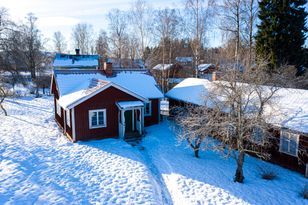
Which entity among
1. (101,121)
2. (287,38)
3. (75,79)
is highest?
(287,38)

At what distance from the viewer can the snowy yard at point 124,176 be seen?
1003 centimetres

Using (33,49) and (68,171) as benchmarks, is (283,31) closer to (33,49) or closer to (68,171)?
(68,171)

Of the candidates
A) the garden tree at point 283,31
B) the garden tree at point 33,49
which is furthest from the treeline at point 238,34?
the garden tree at point 33,49

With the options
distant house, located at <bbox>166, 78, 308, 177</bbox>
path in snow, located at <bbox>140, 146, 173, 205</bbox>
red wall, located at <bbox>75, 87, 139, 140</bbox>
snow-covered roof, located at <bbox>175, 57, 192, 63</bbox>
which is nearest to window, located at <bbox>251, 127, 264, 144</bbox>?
distant house, located at <bbox>166, 78, 308, 177</bbox>

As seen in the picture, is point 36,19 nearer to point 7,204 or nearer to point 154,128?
point 154,128

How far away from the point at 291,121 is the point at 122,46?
34396 millimetres

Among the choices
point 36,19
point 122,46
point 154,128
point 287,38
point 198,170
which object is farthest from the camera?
point 36,19

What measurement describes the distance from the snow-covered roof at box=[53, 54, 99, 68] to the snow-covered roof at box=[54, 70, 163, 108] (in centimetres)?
1929

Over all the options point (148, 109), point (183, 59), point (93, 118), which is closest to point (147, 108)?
point (148, 109)

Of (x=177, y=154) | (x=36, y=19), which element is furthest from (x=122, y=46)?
(x=177, y=154)

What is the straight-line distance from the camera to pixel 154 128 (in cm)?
2016

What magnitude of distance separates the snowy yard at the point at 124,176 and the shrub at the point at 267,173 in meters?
0.28

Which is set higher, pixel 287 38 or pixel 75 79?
pixel 287 38

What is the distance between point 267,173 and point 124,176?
720cm
